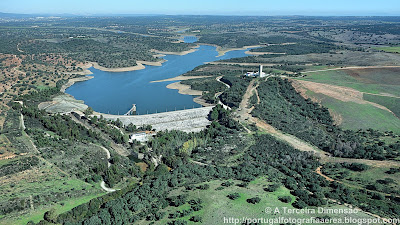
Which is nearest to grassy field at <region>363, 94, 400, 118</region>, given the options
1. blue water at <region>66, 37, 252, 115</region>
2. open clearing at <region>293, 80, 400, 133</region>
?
open clearing at <region>293, 80, 400, 133</region>

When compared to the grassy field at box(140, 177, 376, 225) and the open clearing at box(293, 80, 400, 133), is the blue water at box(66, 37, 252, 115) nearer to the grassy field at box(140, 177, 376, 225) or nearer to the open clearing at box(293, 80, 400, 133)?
the open clearing at box(293, 80, 400, 133)

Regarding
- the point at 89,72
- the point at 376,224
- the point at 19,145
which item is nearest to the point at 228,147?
the point at 376,224

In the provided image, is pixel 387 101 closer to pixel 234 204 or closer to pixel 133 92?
pixel 234 204

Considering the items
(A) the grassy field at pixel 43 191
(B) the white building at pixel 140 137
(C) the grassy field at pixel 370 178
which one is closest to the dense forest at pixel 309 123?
(C) the grassy field at pixel 370 178

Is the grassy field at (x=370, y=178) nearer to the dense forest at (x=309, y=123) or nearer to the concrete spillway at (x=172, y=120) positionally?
the dense forest at (x=309, y=123)

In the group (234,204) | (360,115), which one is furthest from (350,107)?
(234,204)

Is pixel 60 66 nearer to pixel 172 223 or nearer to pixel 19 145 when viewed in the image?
pixel 19 145
